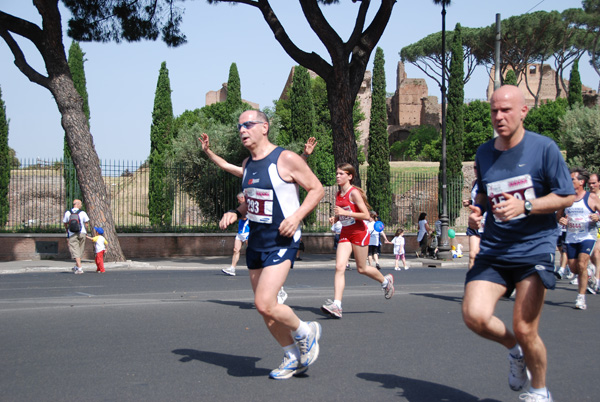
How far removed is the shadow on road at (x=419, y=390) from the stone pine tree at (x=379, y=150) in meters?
21.2

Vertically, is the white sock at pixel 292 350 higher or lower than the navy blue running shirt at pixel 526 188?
lower

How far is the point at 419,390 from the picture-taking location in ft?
14.6

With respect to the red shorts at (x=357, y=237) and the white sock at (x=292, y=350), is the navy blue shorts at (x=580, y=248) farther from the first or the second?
the white sock at (x=292, y=350)

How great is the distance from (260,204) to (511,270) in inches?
70.0

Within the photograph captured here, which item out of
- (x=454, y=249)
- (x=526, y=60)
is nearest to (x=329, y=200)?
(x=454, y=249)

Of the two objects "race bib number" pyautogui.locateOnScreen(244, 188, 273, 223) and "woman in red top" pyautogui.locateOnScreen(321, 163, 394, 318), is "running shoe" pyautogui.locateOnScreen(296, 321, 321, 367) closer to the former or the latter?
"race bib number" pyautogui.locateOnScreen(244, 188, 273, 223)

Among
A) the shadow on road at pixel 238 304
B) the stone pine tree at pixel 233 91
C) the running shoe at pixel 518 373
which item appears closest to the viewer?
the running shoe at pixel 518 373

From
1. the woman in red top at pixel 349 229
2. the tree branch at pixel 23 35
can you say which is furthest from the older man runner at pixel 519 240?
the tree branch at pixel 23 35

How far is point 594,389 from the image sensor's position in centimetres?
455

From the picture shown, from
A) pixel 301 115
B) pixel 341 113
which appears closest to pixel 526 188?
pixel 341 113

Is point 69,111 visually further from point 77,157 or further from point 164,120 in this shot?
point 164,120

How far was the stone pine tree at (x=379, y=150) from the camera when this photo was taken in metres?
26.3

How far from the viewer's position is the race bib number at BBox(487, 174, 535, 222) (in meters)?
3.82

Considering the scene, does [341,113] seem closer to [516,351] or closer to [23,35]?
[23,35]
